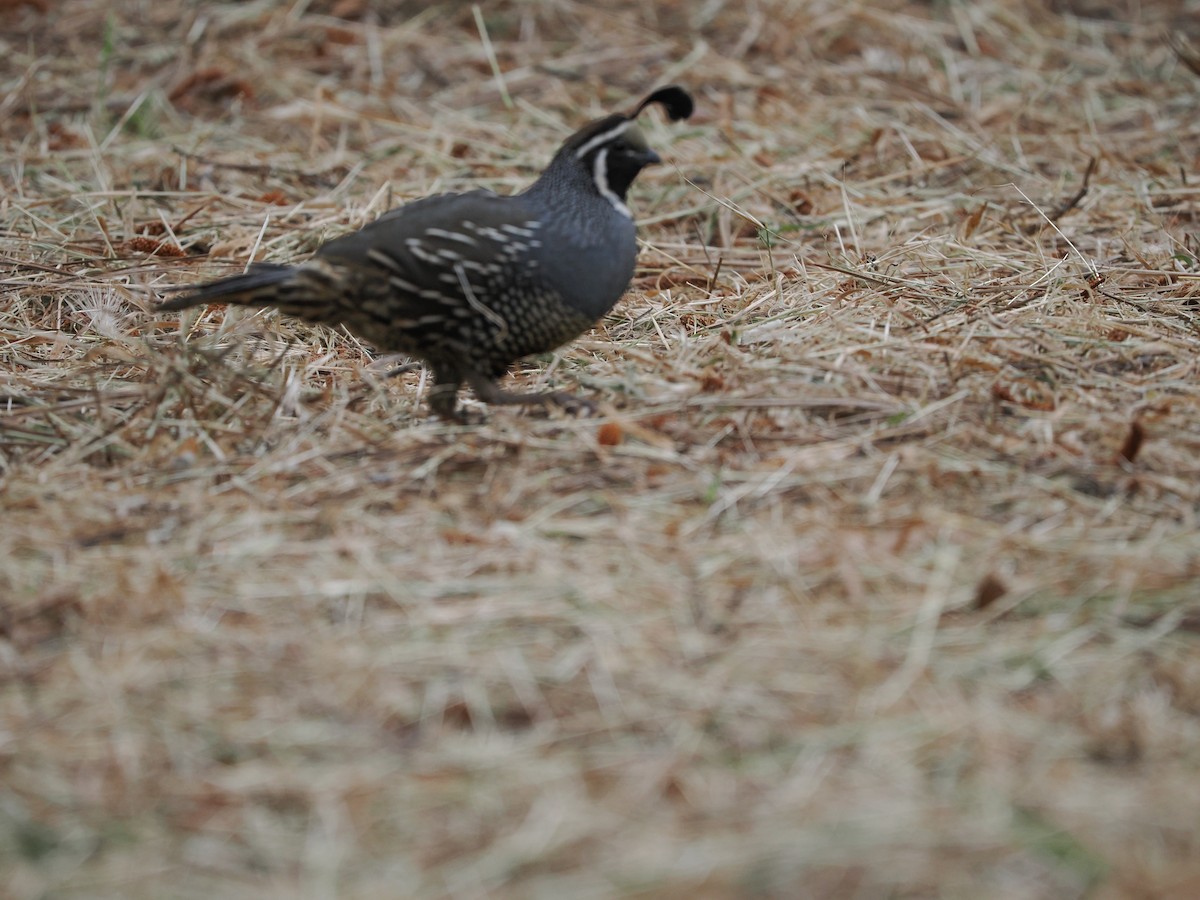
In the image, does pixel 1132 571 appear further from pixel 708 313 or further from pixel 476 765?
pixel 708 313

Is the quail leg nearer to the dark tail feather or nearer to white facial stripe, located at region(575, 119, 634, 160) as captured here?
the dark tail feather

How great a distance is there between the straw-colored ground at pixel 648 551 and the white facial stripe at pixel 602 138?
2.58 ft

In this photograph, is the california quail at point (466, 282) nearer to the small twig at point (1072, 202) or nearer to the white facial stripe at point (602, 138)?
the white facial stripe at point (602, 138)

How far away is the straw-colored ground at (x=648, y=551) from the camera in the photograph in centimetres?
280

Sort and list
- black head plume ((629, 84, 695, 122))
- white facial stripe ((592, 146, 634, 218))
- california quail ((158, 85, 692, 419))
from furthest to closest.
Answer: black head plume ((629, 84, 695, 122)), white facial stripe ((592, 146, 634, 218)), california quail ((158, 85, 692, 419))

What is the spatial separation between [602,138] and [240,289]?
1.42 meters

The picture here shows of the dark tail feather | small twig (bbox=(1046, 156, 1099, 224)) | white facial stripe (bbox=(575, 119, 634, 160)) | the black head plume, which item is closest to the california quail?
the dark tail feather

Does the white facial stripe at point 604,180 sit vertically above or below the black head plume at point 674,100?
below

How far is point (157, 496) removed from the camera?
4.24 m

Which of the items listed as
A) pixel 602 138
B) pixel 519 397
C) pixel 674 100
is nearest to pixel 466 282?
pixel 519 397

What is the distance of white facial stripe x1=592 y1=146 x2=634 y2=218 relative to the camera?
5.13 meters

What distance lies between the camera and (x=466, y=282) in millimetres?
4758

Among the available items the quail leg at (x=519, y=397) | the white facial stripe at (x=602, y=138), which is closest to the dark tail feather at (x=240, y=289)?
the quail leg at (x=519, y=397)

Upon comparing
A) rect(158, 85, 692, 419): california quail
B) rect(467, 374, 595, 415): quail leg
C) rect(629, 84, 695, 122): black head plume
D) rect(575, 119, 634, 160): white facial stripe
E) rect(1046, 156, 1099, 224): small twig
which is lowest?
rect(1046, 156, 1099, 224): small twig
